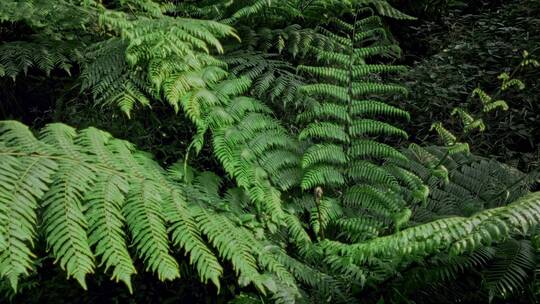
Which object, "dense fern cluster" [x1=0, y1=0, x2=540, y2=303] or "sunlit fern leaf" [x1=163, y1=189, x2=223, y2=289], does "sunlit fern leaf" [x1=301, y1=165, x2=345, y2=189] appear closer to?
"dense fern cluster" [x1=0, y1=0, x2=540, y2=303]

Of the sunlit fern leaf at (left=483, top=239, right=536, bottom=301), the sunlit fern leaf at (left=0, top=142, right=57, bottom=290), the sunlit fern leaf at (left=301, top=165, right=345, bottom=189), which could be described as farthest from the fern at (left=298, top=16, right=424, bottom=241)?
the sunlit fern leaf at (left=0, top=142, right=57, bottom=290)

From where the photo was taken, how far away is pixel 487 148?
3285 millimetres

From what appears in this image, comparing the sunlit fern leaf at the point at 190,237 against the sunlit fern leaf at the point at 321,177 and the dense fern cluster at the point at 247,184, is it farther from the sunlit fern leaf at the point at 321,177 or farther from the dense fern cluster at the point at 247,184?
the sunlit fern leaf at the point at 321,177

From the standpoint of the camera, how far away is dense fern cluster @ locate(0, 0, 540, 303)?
1465 mm

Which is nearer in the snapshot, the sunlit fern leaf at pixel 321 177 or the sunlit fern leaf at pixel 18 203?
the sunlit fern leaf at pixel 18 203

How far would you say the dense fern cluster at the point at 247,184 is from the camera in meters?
1.46

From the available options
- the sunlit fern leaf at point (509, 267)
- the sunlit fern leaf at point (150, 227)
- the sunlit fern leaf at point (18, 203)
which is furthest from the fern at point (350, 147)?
the sunlit fern leaf at point (18, 203)

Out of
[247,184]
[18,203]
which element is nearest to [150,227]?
[18,203]

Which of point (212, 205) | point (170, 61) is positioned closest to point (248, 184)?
point (212, 205)

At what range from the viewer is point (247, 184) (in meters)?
2.02

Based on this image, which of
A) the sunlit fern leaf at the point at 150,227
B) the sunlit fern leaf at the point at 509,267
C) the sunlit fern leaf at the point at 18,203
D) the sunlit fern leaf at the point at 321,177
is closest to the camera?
the sunlit fern leaf at the point at 18,203

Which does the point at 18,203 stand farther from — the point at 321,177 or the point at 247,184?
the point at 321,177

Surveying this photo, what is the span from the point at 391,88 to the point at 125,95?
1.42 m

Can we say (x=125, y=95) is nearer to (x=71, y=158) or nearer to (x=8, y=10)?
(x=71, y=158)
